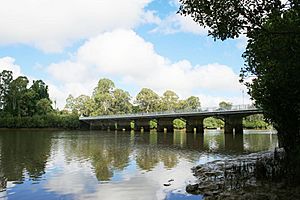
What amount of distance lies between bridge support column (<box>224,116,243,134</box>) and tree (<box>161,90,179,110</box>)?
160 feet

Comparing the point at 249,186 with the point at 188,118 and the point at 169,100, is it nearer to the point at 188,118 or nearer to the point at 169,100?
the point at 188,118

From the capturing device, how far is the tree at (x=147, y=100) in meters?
117

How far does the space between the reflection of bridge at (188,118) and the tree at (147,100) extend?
20740 mm

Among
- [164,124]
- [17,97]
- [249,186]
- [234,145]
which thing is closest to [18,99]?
[17,97]

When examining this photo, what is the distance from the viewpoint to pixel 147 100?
387 feet

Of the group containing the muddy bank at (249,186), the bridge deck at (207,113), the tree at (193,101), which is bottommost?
the muddy bank at (249,186)

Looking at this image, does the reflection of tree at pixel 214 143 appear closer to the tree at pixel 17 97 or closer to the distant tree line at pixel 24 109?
the distant tree line at pixel 24 109

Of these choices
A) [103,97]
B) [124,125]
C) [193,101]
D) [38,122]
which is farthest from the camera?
[193,101]

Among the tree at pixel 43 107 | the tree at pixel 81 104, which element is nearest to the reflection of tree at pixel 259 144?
the tree at pixel 43 107

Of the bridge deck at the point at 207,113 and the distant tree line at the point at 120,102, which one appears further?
the distant tree line at the point at 120,102

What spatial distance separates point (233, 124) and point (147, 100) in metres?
53.2

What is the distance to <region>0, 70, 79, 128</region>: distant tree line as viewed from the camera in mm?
94625

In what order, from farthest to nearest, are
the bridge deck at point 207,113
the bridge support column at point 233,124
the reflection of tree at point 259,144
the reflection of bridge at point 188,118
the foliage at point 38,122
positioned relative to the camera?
the foliage at point 38,122 → the bridge support column at point 233,124 → the reflection of bridge at point 188,118 → the bridge deck at point 207,113 → the reflection of tree at point 259,144

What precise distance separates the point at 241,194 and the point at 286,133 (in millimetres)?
5952
